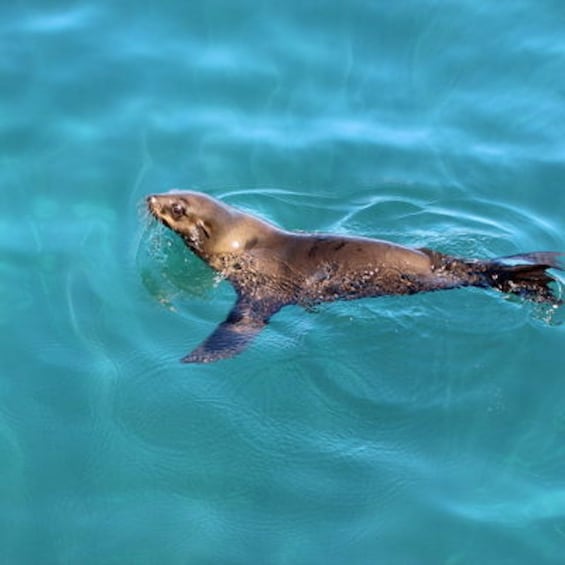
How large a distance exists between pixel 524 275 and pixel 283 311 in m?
1.72

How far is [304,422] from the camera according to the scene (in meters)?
6.48

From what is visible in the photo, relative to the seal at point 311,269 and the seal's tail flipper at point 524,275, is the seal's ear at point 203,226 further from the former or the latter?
the seal's tail flipper at point 524,275

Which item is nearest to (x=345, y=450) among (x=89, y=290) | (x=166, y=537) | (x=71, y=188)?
(x=166, y=537)

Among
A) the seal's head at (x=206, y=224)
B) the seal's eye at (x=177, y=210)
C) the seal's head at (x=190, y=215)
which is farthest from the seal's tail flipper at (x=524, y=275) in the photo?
the seal's eye at (x=177, y=210)

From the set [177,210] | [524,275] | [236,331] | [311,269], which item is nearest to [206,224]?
[177,210]

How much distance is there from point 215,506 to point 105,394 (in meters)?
1.18

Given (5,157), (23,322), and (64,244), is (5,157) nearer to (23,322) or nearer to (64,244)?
(64,244)

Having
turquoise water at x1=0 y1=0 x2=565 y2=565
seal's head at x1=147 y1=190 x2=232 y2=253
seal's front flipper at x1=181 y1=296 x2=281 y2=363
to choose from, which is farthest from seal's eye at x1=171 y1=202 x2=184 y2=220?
seal's front flipper at x1=181 y1=296 x2=281 y2=363

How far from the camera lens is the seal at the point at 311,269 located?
7070mm

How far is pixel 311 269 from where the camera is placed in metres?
7.35

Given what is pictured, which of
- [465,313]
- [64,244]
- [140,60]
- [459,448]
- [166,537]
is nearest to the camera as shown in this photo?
[166,537]

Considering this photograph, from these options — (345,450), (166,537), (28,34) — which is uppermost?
(28,34)

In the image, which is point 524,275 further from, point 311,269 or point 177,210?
point 177,210

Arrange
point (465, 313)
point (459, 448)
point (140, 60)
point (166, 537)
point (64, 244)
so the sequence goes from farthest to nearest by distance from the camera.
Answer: point (140, 60) → point (64, 244) → point (465, 313) → point (459, 448) → point (166, 537)
